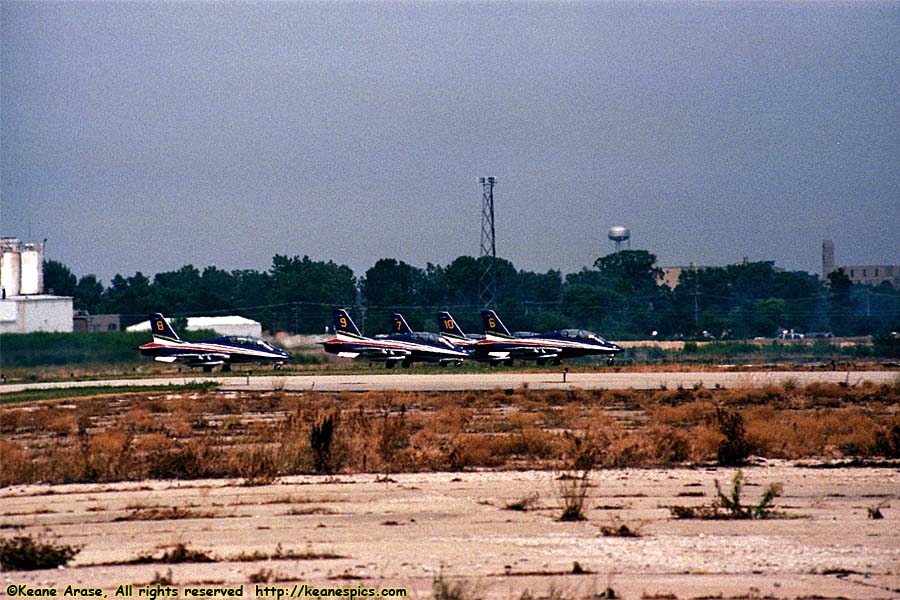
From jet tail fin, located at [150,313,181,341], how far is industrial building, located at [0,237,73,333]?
124 ft

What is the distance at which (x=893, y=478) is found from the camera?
20078 millimetres

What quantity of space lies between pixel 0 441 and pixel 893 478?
58.6 ft

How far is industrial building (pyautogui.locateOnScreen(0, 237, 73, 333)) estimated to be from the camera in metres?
20.7

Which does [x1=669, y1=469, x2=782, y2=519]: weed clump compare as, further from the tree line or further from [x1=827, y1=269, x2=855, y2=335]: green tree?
[x1=827, y1=269, x2=855, y2=335]: green tree

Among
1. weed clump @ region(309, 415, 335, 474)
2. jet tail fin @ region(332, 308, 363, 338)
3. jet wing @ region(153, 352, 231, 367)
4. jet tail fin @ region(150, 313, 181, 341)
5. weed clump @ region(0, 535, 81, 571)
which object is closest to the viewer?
weed clump @ region(0, 535, 81, 571)

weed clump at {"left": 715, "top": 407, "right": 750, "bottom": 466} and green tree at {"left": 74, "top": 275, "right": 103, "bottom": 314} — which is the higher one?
green tree at {"left": 74, "top": 275, "right": 103, "bottom": 314}

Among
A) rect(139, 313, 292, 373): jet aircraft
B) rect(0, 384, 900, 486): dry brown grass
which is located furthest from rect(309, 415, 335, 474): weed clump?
rect(139, 313, 292, 373): jet aircraft

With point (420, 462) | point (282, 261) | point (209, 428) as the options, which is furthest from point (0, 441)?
point (282, 261)

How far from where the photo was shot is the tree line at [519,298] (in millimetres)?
95688

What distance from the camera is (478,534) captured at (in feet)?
48.4

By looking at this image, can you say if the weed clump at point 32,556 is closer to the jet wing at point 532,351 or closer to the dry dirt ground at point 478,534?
the dry dirt ground at point 478,534

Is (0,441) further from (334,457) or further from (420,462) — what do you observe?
(420,462)

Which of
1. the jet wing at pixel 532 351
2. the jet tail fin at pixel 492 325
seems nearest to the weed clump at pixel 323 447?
the jet wing at pixel 532 351

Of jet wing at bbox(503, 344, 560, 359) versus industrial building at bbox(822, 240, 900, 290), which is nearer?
jet wing at bbox(503, 344, 560, 359)
